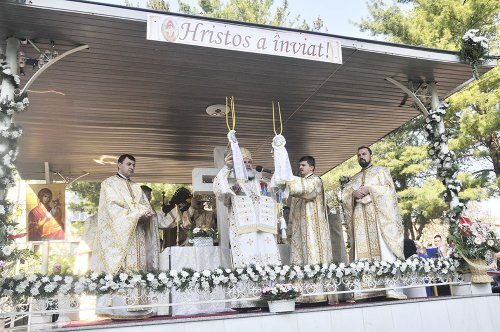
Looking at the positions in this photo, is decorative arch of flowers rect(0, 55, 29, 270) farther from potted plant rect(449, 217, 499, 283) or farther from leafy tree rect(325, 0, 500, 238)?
leafy tree rect(325, 0, 500, 238)

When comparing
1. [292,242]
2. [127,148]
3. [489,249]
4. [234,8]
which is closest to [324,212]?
[292,242]

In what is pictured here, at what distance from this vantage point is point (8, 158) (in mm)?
5250

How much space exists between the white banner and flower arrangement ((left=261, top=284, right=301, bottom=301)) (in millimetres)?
3105

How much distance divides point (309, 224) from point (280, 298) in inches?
68.5

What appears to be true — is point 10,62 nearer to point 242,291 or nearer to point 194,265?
point 194,265

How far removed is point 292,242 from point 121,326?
10.4 ft

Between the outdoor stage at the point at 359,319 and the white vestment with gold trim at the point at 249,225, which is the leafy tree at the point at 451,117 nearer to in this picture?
the outdoor stage at the point at 359,319

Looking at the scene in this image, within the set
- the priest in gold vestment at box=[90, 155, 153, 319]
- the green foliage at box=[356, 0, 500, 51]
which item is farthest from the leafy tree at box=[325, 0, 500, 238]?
the priest in gold vestment at box=[90, 155, 153, 319]

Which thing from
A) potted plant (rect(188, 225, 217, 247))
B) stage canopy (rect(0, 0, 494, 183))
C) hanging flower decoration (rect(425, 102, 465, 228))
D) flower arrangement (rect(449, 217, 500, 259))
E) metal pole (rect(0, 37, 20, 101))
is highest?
stage canopy (rect(0, 0, 494, 183))

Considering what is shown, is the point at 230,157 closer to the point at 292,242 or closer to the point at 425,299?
the point at 292,242

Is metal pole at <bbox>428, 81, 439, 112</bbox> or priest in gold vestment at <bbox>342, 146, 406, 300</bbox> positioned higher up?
metal pole at <bbox>428, 81, 439, 112</bbox>

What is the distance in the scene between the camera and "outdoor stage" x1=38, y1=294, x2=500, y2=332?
17.1 ft

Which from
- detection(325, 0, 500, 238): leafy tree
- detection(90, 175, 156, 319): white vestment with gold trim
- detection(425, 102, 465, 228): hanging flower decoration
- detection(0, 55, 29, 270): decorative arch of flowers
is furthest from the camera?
detection(325, 0, 500, 238): leafy tree

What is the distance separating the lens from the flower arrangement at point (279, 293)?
5.68 m
